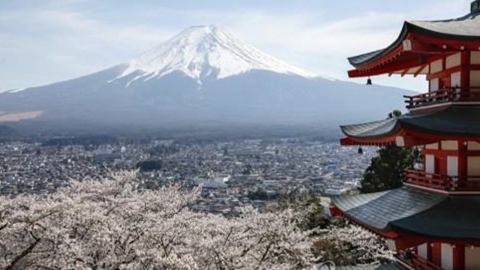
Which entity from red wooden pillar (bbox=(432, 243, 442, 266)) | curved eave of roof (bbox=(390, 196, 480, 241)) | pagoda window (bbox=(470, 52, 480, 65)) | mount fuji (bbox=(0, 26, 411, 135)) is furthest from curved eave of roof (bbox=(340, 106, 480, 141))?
mount fuji (bbox=(0, 26, 411, 135))

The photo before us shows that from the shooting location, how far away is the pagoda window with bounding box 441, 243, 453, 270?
709 centimetres

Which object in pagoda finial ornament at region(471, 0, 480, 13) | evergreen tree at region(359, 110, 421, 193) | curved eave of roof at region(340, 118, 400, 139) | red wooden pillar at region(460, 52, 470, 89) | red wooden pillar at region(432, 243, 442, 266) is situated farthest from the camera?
evergreen tree at region(359, 110, 421, 193)

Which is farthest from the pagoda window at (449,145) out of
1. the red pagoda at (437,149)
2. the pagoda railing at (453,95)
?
the pagoda railing at (453,95)

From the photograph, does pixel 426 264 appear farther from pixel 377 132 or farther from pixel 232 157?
pixel 232 157

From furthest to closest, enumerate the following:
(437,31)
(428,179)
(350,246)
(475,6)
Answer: (350,246) → (475,6) → (428,179) → (437,31)

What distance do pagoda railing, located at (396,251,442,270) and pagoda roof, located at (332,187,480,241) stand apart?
77cm

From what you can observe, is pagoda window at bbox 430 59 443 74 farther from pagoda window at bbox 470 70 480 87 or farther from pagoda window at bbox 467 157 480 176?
pagoda window at bbox 467 157 480 176

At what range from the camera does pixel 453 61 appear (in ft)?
24.0

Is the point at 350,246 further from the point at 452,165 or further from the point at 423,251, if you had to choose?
the point at 452,165

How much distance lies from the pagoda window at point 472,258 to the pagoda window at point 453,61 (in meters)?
2.11

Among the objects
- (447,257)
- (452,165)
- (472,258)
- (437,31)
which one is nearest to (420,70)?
(452,165)

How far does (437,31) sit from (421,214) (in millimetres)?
1958

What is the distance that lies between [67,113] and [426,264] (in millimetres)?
109432

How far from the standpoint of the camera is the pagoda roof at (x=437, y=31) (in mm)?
6527
